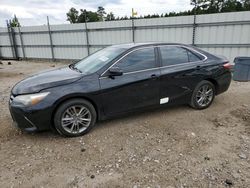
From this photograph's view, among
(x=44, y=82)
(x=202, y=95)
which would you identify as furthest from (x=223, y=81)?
(x=44, y=82)

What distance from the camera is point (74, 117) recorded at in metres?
3.46

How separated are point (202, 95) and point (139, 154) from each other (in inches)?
89.3

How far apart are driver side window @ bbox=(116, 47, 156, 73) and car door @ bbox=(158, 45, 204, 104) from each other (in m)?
0.22

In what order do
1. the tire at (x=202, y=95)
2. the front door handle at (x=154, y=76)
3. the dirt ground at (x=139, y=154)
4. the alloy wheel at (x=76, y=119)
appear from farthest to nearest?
the tire at (x=202, y=95) < the front door handle at (x=154, y=76) < the alloy wheel at (x=76, y=119) < the dirt ground at (x=139, y=154)

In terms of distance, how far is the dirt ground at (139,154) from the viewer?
8.46ft

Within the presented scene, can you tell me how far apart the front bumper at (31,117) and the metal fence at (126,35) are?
7.96 m

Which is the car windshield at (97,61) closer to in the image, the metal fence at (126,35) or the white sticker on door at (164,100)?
the white sticker on door at (164,100)

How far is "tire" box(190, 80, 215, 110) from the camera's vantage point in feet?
14.6

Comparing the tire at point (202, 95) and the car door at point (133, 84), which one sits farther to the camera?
the tire at point (202, 95)

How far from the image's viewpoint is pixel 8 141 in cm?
349

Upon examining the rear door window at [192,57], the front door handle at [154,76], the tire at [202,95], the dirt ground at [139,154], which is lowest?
the dirt ground at [139,154]

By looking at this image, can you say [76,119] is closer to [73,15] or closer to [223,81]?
[223,81]

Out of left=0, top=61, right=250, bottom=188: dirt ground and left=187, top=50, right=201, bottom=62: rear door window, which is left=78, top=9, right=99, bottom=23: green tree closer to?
left=187, top=50, right=201, bottom=62: rear door window

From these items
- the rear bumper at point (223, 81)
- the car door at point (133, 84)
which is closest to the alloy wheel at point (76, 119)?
the car door at point (133, 84)
